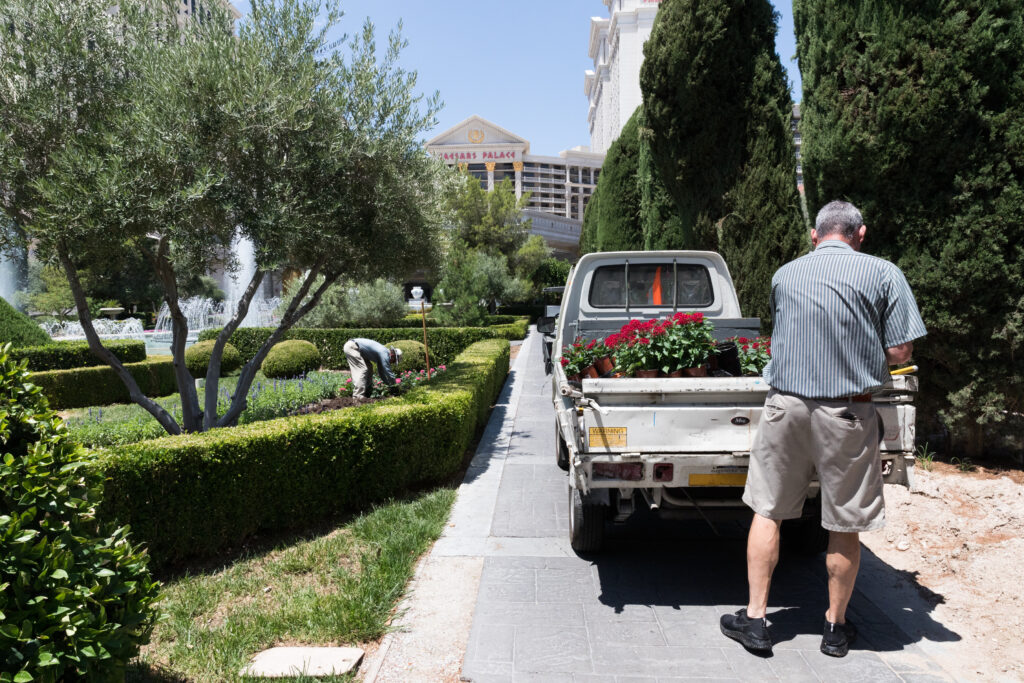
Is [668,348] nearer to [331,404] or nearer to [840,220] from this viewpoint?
[840,220]

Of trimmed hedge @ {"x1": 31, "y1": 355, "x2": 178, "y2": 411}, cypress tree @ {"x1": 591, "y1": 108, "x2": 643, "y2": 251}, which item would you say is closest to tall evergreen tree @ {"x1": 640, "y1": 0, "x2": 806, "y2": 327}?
cypress tree @ {"x1": 591, "y1": 108, "x2": 643, "y2": 251}

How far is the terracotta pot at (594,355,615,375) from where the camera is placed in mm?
4840

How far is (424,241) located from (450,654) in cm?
598

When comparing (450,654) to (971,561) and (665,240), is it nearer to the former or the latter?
(971,561)

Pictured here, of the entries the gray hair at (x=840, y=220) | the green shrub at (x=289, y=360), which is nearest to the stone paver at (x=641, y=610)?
the gray hair at (x=840, y=220)

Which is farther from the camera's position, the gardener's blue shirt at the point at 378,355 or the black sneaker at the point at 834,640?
the gardener's blue shirt at the point at 378,355

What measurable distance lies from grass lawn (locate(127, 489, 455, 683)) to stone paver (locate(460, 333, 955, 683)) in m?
0.53

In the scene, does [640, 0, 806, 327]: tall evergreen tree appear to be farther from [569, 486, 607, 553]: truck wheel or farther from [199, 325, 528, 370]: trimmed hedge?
[199, 325, 528, 370]: trimmed hedge

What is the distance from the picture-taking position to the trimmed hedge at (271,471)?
4.18 metres

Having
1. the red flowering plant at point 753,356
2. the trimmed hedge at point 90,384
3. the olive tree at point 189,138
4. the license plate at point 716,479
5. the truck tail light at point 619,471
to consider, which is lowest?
the trimmed hedge at point 90,384

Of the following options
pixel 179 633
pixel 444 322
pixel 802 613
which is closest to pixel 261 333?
pixel 444 322

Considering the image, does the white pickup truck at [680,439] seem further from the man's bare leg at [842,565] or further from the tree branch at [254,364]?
the tree branch at [254,364]

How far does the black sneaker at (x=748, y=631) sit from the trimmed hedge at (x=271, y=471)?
325cm

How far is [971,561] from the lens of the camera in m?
4.22
